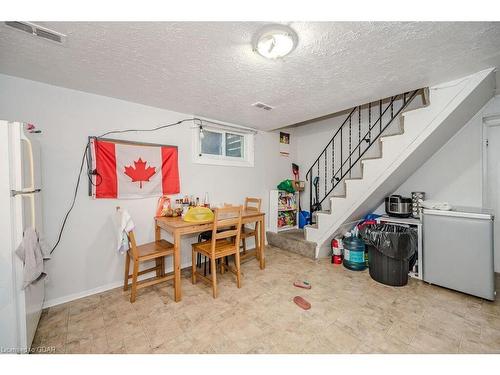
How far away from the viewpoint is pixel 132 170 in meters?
2.50

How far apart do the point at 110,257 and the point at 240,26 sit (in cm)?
275

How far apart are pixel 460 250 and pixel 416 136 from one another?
133cm

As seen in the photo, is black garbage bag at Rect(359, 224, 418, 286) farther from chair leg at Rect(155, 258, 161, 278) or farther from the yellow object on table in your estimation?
chair leg at Rect(155, 258, 161, 278)

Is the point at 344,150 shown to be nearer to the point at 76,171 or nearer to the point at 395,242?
the point at 395,242

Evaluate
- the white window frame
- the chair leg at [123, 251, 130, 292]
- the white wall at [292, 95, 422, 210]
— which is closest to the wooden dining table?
the chair leg at [123, 251, 130, 292]

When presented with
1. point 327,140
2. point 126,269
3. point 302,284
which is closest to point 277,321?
point 302,284

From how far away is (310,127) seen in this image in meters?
4.41

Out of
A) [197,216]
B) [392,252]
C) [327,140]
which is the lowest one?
[392,252]

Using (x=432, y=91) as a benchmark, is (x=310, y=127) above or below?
above

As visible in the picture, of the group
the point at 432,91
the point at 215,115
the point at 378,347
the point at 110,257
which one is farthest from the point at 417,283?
the point at 110,257

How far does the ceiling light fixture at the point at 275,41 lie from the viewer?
50.3 inches

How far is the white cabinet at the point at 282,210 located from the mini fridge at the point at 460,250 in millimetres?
2224

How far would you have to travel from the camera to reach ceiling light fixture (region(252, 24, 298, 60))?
128cm
